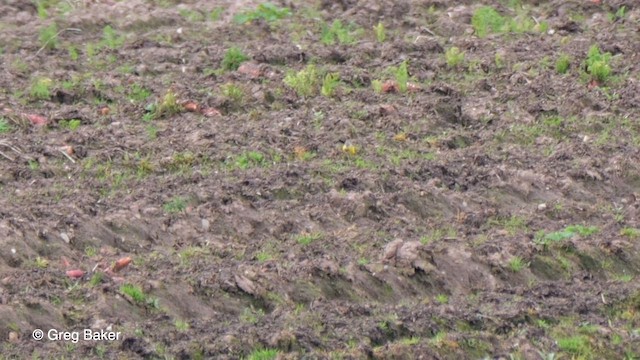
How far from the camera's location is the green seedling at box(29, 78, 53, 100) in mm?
11430

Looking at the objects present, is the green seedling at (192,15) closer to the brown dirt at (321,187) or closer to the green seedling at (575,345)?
the brown dirt at (321,187)

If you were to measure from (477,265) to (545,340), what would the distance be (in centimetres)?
110

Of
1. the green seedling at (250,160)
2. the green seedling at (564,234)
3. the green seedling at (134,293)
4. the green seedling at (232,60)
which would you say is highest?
the green seedling at (134,293)

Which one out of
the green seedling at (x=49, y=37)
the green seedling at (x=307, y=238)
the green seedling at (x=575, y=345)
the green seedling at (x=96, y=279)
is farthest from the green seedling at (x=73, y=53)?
the green seedling at (x=575, y=345)

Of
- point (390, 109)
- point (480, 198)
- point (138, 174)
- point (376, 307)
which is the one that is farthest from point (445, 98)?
point (376, 307)

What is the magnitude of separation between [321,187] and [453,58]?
2.94 metres

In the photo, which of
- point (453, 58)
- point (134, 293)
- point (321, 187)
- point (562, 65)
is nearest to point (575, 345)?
point (134, 293)

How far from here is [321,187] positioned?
9672mm

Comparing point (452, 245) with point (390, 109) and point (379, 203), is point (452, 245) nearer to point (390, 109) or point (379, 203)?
point (379, 203)

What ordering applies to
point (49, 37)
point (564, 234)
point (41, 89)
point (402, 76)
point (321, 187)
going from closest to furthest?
point (564, 234), point (321, 187), point (41, 89), point (402, 76), point (49, 37)

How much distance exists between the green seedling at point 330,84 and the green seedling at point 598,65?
2.14 meters

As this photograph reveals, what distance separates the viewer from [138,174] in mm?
9945

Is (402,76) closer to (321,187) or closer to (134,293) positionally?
(321,187)

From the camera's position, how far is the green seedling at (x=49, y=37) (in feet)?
41.8
